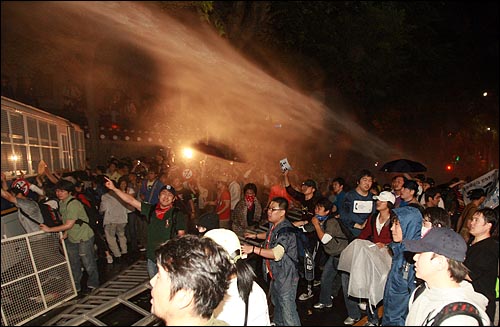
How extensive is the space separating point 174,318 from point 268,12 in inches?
507

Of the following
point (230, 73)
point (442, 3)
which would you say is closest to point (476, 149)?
point (442, 3)

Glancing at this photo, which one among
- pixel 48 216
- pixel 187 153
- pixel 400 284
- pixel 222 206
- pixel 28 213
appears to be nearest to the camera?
pixel 400 284

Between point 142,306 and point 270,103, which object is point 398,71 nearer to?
point 270,103

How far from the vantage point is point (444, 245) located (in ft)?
8.17

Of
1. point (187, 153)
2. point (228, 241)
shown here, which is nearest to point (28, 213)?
point (228, 241)

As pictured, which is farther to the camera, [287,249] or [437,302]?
[287,249]

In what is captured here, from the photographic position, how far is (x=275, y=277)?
178 inches

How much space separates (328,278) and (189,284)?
4.57 metres

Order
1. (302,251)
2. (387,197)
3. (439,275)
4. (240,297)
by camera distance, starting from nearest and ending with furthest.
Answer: (439,275) → (240,297) → (302,251) → (387,197)

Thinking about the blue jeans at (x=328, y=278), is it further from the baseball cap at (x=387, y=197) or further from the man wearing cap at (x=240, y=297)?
the man wearing cap at (x=240, y=297)

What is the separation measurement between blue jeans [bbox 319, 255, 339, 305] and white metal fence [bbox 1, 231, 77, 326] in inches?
153

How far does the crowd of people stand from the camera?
195 centimetres

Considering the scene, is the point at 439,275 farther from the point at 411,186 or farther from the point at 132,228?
the point at 132,228

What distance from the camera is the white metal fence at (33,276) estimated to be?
4.90 metres
